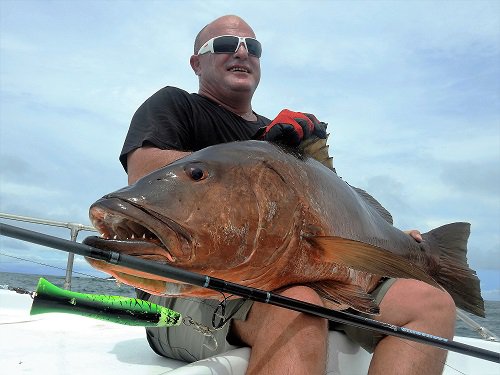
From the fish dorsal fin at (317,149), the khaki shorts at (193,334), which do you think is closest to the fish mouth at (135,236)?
the khaki shorts at (193,334)

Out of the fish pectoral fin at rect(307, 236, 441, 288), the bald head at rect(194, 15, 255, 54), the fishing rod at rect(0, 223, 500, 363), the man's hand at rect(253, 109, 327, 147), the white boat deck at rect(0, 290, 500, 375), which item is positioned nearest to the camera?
the fishing rod at rect(0, 223, 500, 363)

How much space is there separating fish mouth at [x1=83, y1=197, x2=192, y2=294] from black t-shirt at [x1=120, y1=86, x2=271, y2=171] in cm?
92

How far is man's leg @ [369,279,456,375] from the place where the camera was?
6.86 feet

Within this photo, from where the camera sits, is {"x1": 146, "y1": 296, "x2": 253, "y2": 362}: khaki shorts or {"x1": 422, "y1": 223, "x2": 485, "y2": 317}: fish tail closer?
{"x1": 146, "y1": 296, "x2": 253, "y2": 362}: khaki shorts

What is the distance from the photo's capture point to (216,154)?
1927 millimetres

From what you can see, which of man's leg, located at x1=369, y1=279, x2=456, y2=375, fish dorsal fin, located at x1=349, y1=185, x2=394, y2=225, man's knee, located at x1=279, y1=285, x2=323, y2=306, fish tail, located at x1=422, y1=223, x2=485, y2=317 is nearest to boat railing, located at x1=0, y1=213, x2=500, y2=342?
fish tail, located at x1=422, y1=223, x2=485, y2=317

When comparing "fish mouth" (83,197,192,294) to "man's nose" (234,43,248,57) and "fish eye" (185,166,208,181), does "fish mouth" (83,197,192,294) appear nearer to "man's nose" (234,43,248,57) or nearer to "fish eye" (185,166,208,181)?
"fish eye" (185,166,208,181)

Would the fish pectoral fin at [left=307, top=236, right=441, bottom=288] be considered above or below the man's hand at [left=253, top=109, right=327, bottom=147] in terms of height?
below

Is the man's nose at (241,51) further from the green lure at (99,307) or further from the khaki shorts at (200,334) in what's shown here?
the green lure at (99,307)

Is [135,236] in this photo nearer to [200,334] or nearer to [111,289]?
[200,334]

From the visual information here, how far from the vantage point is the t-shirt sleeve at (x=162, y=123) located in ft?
8.24

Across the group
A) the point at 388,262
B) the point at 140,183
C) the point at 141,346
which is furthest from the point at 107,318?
the point at 141,346

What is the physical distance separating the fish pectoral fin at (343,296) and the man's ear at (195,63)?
6.46 feet

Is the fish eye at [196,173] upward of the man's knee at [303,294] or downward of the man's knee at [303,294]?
upward
